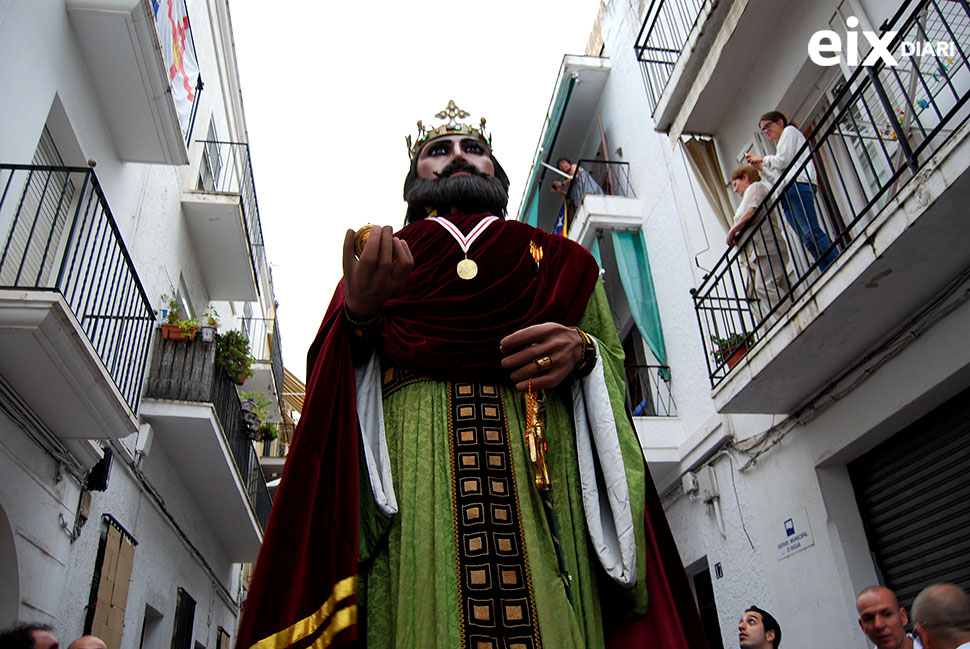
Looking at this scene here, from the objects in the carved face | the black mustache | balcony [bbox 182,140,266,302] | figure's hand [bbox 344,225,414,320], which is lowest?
figure's hand [bbox 344,225,414,320]

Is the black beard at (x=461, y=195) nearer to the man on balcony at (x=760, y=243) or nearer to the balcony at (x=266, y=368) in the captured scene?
the man on balcony at (x=760, y=243)

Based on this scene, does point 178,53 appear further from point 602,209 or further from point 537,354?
point 537,354

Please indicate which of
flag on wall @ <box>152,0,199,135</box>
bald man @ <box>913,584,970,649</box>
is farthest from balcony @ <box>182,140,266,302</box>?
bald man @ <box>913,584,970,649</box>

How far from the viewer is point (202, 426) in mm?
8570

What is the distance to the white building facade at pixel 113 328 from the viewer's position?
207 inches

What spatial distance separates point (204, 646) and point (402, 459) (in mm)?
10799

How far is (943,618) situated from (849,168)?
4176 millimetres

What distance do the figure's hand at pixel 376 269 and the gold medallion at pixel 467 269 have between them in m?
0.26

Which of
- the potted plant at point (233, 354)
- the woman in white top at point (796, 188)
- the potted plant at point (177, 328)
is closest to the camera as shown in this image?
the woman in white top at point (796, 188)

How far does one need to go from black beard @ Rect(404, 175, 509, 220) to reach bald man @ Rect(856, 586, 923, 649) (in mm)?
2770

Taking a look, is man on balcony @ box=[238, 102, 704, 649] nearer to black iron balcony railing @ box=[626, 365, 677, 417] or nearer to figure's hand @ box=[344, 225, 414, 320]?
figure's hand @ box=[344, 225, 414, 320]

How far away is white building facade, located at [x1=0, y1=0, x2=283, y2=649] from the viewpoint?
5.25 m

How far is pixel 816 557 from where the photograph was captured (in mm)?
6414

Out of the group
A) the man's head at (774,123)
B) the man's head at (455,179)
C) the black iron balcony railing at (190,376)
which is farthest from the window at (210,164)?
the man's head at (455,179)
